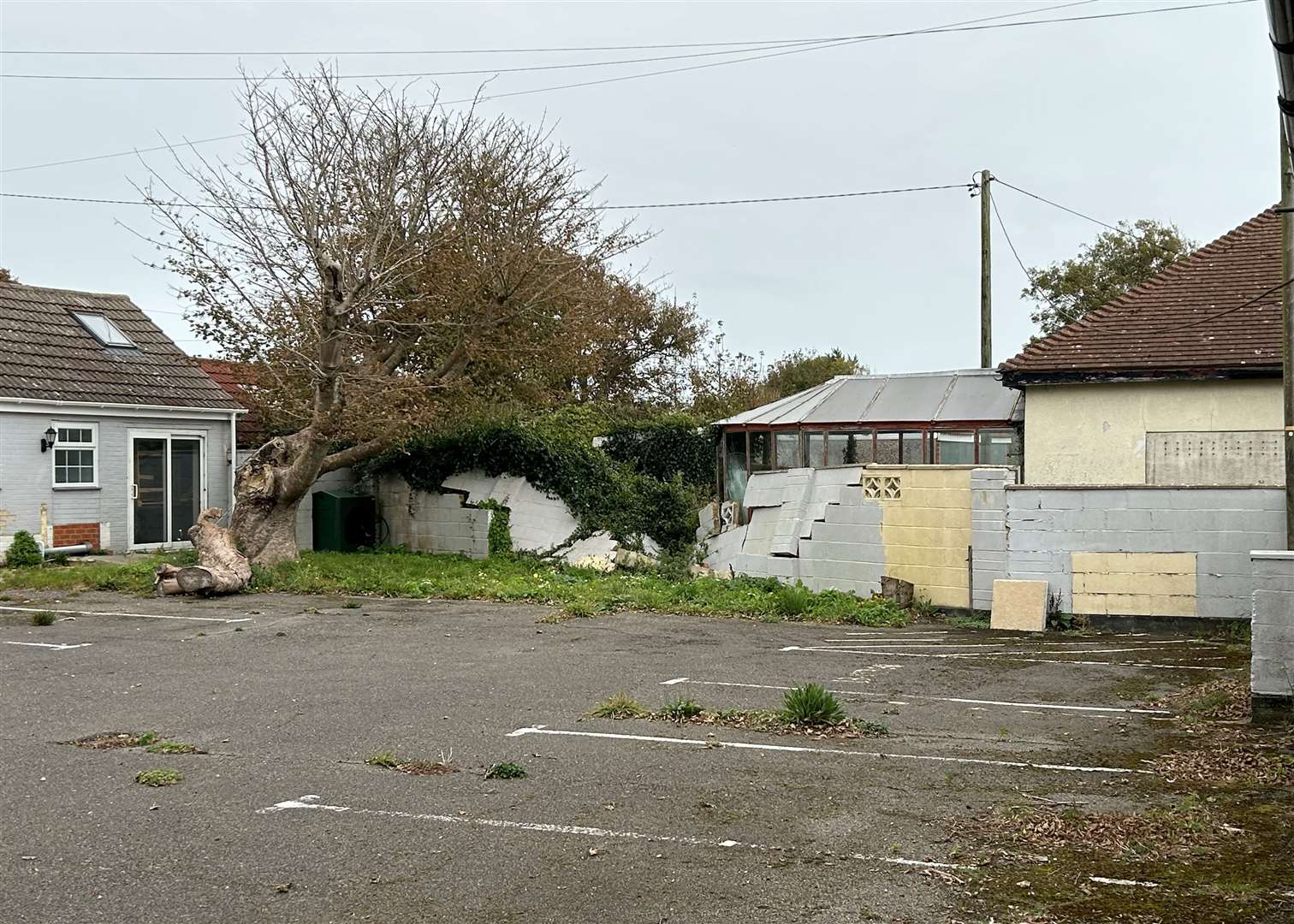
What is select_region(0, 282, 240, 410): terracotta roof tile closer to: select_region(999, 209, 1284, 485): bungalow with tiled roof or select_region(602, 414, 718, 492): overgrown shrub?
select_region(602, 414, 718, 492): overgrown shrub

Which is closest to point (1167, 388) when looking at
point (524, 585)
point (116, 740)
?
point (524, 585)

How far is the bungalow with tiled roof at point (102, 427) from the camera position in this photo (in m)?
20.1

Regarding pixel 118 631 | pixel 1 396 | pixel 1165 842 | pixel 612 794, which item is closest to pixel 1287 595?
pixel 1165 842

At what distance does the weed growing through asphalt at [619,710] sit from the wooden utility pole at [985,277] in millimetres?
18692

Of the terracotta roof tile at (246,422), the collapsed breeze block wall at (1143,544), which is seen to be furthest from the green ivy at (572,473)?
the collapsed breeze block wall at (1143,544)

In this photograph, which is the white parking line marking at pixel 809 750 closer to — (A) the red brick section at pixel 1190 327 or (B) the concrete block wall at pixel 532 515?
(A) the red brick section at pixel 1190 327

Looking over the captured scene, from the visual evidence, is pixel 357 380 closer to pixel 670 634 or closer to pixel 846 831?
pixel 670 634

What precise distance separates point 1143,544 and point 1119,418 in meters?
4.36

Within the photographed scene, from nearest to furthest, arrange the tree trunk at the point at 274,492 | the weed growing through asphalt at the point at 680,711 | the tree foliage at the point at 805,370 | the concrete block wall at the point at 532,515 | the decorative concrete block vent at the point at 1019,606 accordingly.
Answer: the weed growing through asphalt at the point at 680,711
the decorative concrete block vent at the point at 1019,606
the tree trunk at the point at 274,492
the concrete block wall at the point at 532,515
the tree foliage at the point at 805,370

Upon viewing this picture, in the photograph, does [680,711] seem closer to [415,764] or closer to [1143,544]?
[415,764]

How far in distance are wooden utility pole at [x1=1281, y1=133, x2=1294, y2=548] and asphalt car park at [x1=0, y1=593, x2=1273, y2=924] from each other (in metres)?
1.69

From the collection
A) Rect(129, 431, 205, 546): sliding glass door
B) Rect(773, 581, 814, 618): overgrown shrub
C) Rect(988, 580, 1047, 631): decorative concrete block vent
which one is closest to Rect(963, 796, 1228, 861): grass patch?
Rect(988, 580, 1047, 631): decorative concrete block vent

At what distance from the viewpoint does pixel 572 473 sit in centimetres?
2209

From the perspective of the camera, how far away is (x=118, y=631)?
14016 millimetres
